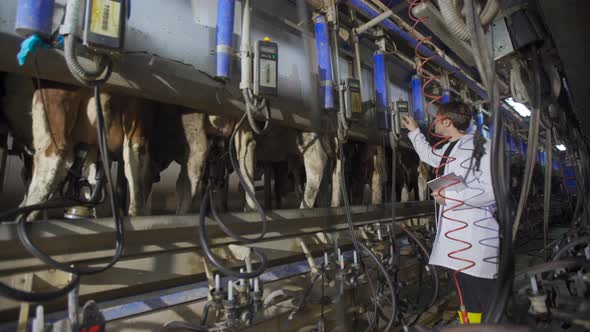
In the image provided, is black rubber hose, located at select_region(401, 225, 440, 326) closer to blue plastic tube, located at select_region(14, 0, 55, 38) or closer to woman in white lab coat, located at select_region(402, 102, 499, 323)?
woman in white lab coat, located at select_region(402, 102, 499, 323)

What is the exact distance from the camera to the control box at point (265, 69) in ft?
3.84

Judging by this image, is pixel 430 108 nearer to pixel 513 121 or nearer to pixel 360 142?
pixel 360 142

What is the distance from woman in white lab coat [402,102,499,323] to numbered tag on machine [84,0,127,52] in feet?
4.21

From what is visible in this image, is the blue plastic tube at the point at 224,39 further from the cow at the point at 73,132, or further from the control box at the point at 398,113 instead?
the control box at the point at 398,113

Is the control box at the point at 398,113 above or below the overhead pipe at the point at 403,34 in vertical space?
below

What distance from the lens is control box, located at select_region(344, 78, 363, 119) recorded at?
157cm

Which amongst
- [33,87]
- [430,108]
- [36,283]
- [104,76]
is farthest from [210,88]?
[430,108]

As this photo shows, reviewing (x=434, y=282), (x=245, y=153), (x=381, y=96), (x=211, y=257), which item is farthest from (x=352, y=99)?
(x=434, y=282)

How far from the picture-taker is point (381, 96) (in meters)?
2.07

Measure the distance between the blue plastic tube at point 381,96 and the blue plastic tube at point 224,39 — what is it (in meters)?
1.20

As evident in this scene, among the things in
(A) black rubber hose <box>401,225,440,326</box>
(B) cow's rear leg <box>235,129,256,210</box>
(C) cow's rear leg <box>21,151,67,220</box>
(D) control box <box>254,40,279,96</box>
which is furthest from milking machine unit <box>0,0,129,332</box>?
(A) black rubber hose <box>401,225,440,326</box>

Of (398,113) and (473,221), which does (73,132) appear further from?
(398,113)

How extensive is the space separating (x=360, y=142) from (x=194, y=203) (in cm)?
138

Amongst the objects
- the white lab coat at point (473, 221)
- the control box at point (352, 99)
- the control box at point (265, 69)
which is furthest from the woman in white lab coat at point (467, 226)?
the control box at point (265, 69)
